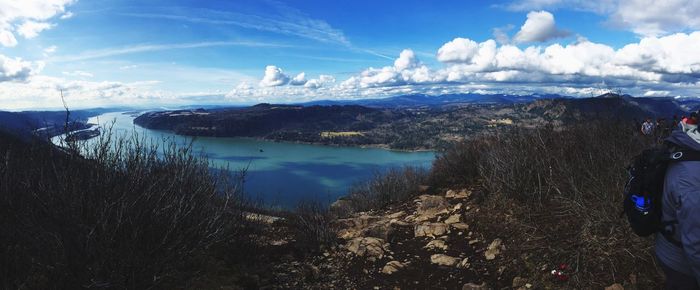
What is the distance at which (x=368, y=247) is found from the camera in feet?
23.3

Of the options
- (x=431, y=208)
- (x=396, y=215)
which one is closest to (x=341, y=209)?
(x=396, y=215)

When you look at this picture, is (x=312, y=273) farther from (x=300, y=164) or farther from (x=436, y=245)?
(x=300, y=164)

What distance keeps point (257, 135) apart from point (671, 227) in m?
170

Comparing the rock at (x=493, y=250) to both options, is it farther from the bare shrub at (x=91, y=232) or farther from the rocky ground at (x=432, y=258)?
the bare shrub at (x=91, y=232)

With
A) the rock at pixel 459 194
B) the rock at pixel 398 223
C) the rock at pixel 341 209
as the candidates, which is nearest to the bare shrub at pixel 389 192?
the rock at pixel 341 209

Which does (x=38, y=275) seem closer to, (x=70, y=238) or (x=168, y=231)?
(x=70, y=238)

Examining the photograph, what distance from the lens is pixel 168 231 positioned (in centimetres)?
446

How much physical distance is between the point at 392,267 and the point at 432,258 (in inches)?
25.9

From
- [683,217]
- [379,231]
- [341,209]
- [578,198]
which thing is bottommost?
[341,209]

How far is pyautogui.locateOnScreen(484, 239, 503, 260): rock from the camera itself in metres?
5.94

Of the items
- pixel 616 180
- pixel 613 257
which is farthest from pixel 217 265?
pixel 616 180

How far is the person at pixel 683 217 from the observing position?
2291mm

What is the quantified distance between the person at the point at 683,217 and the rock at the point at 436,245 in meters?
4.29

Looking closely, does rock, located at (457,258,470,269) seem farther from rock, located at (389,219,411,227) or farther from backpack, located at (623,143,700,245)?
backpack, located at (623,143,700,245)
